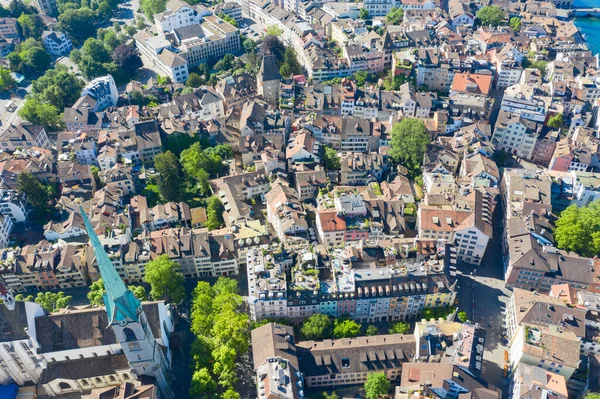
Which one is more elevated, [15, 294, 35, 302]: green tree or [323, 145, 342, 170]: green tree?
[323, 145, 342, 170]: green tree

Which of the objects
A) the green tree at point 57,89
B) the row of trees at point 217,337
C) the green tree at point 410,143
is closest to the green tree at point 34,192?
the green tree at point 57,89

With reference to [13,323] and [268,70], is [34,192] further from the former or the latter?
[268,70]

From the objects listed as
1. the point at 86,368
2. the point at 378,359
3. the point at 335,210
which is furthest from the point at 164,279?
the point at 378,359

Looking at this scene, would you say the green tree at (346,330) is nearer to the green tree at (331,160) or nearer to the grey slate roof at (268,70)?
the green tree at (331,160)

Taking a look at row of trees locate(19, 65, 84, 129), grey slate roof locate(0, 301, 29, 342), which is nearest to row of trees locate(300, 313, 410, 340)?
grey slate roof locate(0, 301, 29, 342)

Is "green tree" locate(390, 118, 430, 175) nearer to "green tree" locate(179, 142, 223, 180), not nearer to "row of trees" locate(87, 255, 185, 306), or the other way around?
"green tree" locate(179, 142, 223, 180)
